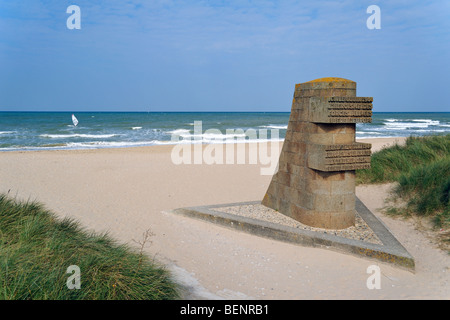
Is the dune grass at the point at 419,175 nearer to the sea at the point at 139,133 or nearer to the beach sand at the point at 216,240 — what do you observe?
the beach sand at the point at 216,240

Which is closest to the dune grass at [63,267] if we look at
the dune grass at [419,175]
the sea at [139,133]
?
the dune grass at [419,175]

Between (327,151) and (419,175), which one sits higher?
(327,151)

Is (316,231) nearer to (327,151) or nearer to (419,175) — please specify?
(327,151)

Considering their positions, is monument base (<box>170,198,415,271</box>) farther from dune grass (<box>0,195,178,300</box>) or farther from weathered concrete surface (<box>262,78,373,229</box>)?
dune grass (<box>0,195,178,300</box>)

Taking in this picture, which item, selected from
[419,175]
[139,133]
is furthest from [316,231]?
[139,133]

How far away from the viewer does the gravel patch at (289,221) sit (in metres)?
6.54

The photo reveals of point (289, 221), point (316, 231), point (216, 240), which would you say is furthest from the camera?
point (289, 221)

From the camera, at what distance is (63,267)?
4.12 metres

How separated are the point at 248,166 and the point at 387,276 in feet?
36.4

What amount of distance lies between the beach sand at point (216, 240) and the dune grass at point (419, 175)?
0.50 metres

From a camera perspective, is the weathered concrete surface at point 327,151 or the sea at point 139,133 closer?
the weathered concrete surface at point 327,151

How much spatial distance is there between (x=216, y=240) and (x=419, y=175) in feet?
19.1

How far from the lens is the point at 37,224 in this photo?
5.11 m

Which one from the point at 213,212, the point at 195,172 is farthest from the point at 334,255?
the point at 195,172
